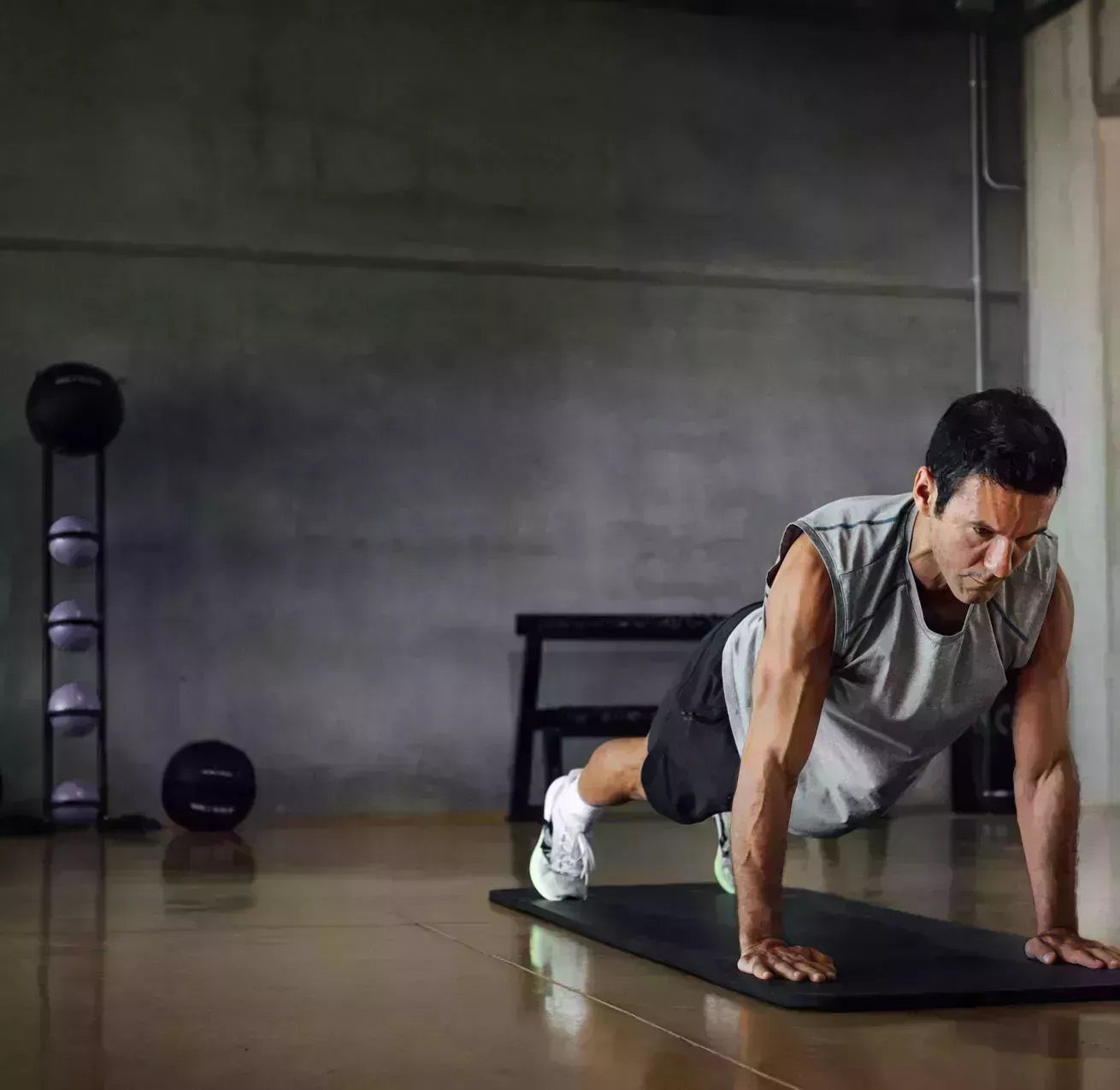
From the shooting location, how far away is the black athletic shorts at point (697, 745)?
2.53m

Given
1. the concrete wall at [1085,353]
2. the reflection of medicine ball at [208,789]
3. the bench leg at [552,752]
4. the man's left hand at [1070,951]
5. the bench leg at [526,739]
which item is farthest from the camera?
the concrete wall at [1085,353]

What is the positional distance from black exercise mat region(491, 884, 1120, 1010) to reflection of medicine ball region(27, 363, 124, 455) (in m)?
2.92

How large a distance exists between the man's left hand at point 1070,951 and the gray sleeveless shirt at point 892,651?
307mm

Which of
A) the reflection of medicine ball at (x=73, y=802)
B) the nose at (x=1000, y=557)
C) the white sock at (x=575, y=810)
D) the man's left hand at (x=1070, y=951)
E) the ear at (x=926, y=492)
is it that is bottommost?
the reflection of medicine ball at (x=73, y=802)

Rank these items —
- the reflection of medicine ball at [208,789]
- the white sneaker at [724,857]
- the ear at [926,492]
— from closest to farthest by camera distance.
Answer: the ear at [926,492], the white sneaker at [724,857], the reflection of medicine ball at [208,789]

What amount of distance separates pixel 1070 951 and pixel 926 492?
746 mm

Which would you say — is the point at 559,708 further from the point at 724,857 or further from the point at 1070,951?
the point at 1070,951

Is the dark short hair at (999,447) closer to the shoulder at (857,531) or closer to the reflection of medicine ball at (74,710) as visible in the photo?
the shoulder at (857,531)

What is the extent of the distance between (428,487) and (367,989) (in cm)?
415

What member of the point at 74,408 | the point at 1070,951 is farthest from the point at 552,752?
the point at 1070,951

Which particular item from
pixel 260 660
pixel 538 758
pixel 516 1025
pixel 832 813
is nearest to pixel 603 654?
pixel 538 758

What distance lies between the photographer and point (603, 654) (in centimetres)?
642

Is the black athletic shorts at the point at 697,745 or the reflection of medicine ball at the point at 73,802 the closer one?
the black athletic shorts at the point at 697,745

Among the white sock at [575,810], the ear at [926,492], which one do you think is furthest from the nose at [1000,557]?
the white sock at [575,810]
